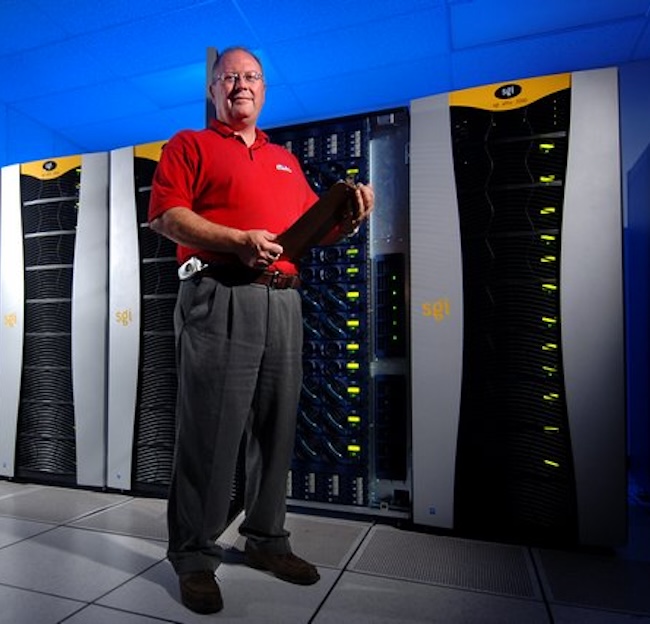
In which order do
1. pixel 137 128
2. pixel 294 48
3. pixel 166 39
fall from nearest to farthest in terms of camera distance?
pixel 166 39 → pixel 294 48 → pixel 137 128

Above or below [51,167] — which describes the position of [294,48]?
above

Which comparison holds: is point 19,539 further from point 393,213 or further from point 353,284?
point 393,213

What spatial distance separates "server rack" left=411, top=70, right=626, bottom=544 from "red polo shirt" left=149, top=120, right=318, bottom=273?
0.78 metres

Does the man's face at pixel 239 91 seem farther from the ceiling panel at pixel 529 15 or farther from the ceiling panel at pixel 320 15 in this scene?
the ceiling panel at pixel 529 15

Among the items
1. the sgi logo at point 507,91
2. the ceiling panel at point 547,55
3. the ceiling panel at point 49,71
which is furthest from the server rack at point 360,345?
the ceiling panel at point 49,71

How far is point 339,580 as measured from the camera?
1.53m

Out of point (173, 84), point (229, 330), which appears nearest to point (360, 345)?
point (229, 330)

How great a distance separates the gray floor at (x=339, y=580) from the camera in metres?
1.33

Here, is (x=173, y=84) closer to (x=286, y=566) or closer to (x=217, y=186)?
(x=217, y=186)

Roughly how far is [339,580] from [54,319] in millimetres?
2163

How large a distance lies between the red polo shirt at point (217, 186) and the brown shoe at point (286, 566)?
3.21ft

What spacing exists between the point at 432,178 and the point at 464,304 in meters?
0.57

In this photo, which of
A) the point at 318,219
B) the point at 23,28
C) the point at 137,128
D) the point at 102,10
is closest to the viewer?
the point at 318,219

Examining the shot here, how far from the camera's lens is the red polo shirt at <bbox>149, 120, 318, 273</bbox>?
1421mm
